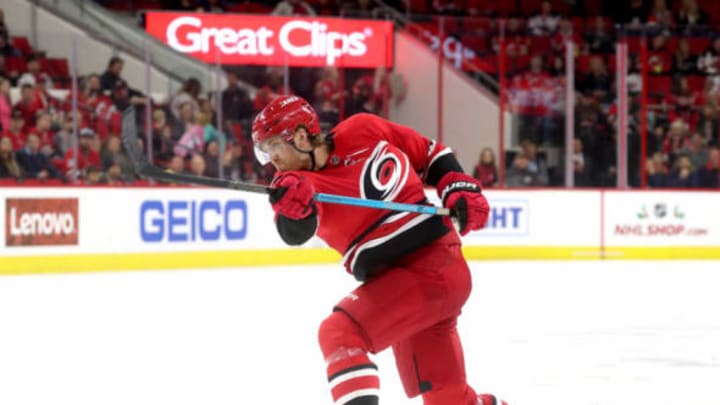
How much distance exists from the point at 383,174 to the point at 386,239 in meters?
0.17

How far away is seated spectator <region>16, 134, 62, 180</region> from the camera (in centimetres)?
853

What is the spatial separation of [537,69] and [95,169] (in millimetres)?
4192

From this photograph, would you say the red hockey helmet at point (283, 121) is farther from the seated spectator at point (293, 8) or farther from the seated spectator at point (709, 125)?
the seated spectator at point (293, 8)

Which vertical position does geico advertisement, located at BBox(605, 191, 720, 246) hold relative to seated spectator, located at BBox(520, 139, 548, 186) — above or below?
below

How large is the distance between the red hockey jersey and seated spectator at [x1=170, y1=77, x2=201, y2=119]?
21.3 ft

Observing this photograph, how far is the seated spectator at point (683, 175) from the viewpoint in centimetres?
1038

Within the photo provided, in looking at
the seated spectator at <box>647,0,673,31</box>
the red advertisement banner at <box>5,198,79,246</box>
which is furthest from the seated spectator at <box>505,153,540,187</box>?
the seated spectator at <box>647,0,673,31</box>

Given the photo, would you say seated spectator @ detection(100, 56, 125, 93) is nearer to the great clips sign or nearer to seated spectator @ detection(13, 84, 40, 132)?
seated spectator @ detection(13, 84, 40, 132)

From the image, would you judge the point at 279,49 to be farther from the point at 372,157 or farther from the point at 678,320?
the point at 372,157

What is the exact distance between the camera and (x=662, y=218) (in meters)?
10.5

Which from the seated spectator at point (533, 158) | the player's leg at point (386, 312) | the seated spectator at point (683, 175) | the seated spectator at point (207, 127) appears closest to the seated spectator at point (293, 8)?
the seated spectator at point (207, 127)

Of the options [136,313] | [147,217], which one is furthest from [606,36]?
[136,313]

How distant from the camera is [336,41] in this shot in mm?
10797

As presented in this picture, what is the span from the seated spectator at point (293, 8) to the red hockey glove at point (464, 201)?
908 centimetres
